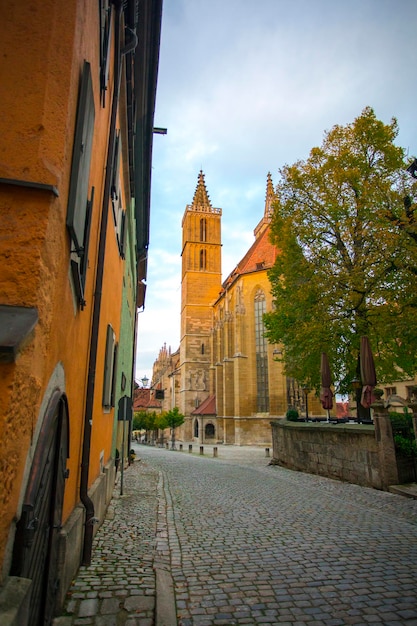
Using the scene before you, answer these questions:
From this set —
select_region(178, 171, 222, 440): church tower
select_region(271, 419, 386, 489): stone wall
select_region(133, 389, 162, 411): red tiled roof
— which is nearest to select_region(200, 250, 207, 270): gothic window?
select_region(178, 171, 222, 440): church tower

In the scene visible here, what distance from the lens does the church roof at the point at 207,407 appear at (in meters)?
45.9

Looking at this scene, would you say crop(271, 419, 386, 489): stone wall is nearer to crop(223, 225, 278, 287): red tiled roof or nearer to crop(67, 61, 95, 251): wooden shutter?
crop(67, 61, 95, 251): wooden shutter

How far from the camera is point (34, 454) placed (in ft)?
6.86

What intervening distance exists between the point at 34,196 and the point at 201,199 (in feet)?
200

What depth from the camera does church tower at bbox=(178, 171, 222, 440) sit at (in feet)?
169

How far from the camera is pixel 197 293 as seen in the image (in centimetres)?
5556

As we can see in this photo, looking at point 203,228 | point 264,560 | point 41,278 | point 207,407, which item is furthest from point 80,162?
point 203,228

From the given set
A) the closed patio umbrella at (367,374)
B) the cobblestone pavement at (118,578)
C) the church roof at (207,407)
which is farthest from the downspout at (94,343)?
the church roof at (207,407)

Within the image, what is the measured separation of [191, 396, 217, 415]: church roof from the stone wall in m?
30.6

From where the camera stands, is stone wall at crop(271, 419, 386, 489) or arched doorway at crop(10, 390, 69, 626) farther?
stone wall at crop(271, 419, 386, 489)

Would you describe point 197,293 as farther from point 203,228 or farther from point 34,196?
point 34,196

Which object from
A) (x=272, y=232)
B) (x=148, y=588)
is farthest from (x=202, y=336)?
(x=148, y=588)

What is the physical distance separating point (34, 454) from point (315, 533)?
16.0ft

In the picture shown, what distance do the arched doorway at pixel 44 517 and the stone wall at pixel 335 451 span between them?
872 cm
